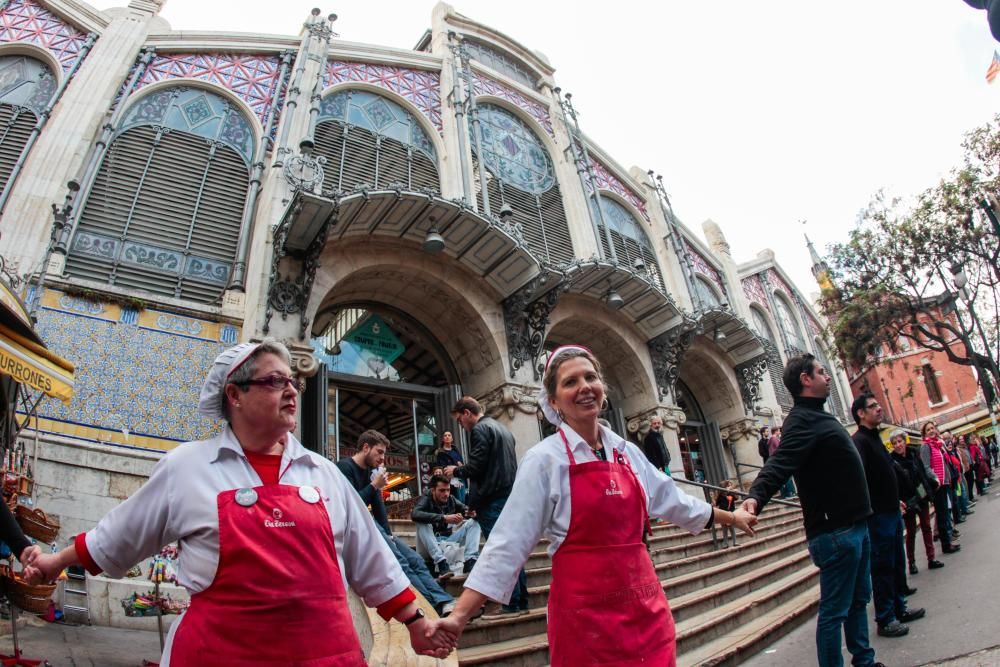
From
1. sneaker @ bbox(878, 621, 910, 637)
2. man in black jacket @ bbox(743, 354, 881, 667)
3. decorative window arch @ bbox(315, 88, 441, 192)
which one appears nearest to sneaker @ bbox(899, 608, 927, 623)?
sneaker @ bbox(878, 621, 910, 637)

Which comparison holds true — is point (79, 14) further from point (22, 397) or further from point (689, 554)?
point (689, 554)

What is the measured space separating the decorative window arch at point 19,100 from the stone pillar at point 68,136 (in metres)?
0.36

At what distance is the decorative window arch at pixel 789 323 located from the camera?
2291cm

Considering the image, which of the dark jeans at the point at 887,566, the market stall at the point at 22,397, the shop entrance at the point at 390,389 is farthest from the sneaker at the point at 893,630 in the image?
the shop entrance at the point at 390,389

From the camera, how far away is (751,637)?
182 inches

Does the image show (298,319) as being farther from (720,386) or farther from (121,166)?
(720,386)

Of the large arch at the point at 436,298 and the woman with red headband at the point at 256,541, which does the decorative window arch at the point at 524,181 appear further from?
the woman with red headband at the point at 256,541

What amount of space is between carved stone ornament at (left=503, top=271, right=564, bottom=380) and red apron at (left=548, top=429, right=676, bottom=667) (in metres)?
8.73

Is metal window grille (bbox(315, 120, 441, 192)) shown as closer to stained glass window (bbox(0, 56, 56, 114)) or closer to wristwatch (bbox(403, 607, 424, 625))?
stained glass window (bbox(0, 56, 56, 114))

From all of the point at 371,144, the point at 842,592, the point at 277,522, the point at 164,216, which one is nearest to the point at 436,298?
the point at 371,144

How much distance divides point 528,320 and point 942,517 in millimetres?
6895

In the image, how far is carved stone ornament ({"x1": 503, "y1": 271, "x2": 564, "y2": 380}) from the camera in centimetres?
1105

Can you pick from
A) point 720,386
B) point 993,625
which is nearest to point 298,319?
point 993,625

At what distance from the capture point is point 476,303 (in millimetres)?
11078
